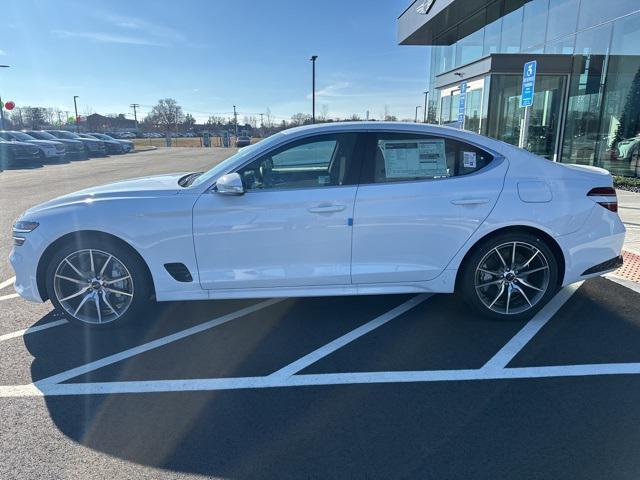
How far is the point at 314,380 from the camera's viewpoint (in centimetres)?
304

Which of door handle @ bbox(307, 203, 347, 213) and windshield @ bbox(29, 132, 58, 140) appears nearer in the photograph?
door handle @ bbox(307, 203, 347, 213)

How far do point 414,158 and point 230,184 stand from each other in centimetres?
153

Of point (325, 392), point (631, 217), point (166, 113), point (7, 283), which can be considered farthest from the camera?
point (166, 113)

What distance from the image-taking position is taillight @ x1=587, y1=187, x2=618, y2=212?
12.4 ft

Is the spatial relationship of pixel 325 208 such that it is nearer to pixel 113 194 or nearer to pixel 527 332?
→ pixel 113 194

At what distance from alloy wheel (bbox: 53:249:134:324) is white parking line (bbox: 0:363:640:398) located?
0.85 meters

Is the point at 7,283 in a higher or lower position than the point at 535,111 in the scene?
lower

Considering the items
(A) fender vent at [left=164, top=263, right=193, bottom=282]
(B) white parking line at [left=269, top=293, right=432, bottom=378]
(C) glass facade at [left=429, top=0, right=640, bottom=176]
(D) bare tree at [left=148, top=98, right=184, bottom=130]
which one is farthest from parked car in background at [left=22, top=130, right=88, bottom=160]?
(D) bare tree at [left=148, top=98, right=184, bottom=130]

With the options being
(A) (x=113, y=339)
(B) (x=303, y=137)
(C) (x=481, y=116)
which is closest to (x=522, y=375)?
(B) (x=303, y=137)

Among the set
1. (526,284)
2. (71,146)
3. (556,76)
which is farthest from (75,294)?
(71,146)

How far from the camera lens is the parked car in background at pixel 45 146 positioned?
Answer: 23.8 m

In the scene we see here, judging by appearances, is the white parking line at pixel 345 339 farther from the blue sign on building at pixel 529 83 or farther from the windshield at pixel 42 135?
the windshield at pixel 42 135

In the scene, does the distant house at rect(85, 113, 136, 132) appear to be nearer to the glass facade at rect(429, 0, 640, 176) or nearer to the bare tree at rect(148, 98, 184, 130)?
the bare tree at rect(148, 98, 184, 130)

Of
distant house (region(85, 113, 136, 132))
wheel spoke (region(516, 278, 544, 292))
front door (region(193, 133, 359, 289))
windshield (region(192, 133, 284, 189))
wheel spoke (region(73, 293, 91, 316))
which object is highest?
distant house (region(85, 113, 136, 132))
